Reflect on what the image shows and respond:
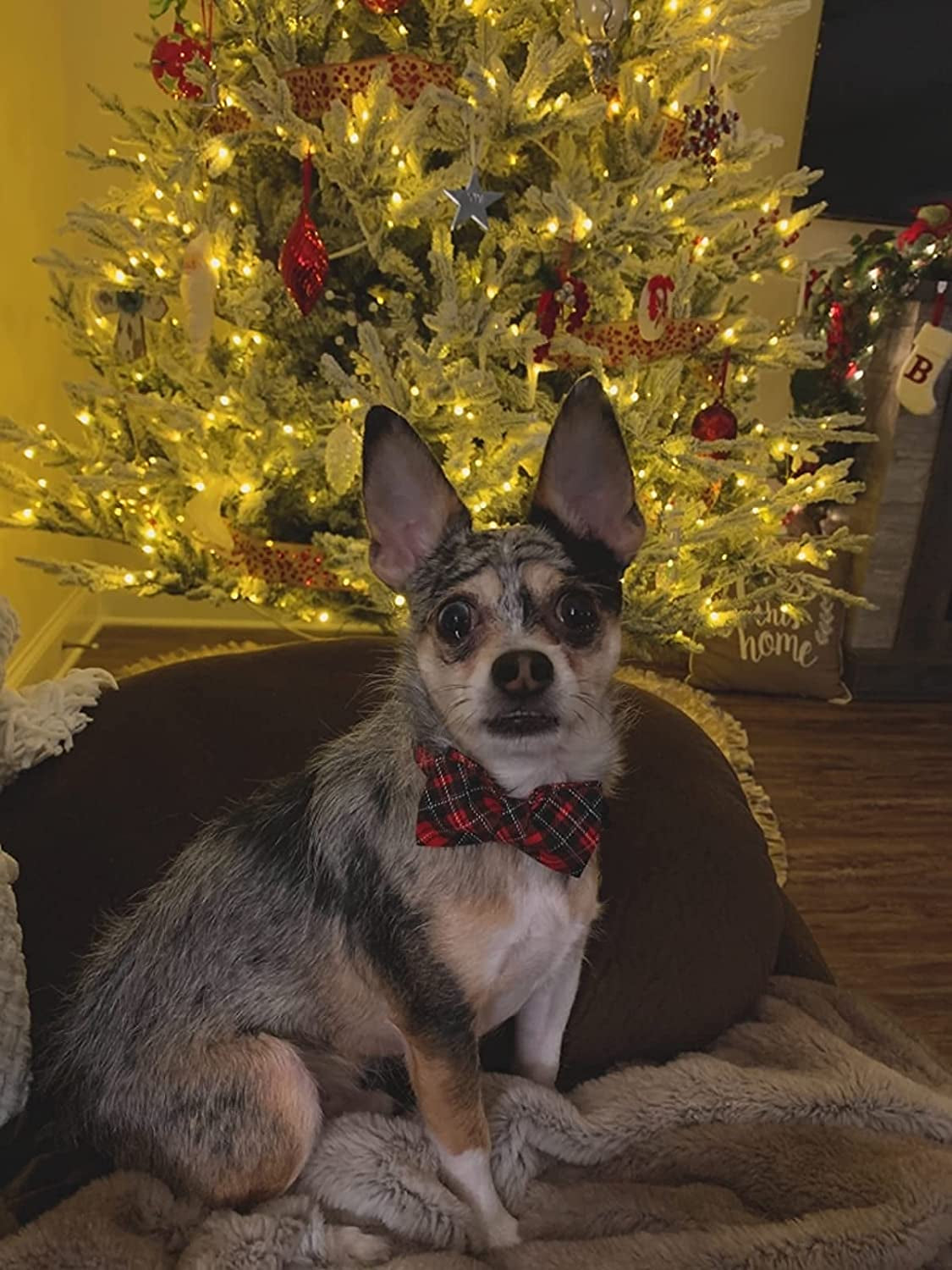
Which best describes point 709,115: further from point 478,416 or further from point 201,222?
point 201,222

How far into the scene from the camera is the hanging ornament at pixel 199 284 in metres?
2.18

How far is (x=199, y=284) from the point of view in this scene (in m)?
2.18

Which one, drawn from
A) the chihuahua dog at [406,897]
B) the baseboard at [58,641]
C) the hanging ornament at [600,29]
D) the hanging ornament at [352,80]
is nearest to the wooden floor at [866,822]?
the baseboard at [58,641]

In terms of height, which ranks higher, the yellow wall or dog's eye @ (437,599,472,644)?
the yellow wall

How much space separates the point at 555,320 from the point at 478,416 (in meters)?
0.31

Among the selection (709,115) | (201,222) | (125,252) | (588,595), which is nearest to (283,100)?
(201,222)

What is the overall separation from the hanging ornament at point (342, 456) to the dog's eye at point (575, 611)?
3.15ft

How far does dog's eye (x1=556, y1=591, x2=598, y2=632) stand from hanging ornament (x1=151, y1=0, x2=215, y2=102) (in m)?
1.64

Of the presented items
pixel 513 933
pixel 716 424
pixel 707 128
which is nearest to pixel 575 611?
pixel 513 933

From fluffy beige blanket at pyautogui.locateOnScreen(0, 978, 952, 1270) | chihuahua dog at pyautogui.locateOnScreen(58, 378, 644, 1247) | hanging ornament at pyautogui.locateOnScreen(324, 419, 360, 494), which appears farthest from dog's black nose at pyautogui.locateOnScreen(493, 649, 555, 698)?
hanging ornament at pyautogui.locateOnScreen(324, 419, 360, 494)

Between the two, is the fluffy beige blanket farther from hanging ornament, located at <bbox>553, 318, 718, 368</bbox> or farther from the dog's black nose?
hanging ornament, located at <bbox>553, 318, 718, 368</bbox>

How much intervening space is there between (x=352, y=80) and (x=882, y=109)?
246 cm

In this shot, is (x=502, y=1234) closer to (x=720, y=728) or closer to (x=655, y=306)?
(x=720, y=728)

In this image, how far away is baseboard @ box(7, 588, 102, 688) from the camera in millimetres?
3404
